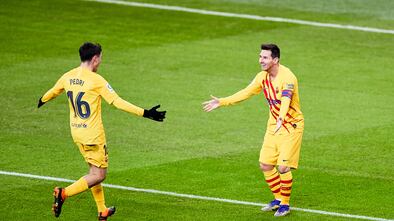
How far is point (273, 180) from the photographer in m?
17.7

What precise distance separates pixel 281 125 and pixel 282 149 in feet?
1.23

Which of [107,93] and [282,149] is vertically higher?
[107,93]

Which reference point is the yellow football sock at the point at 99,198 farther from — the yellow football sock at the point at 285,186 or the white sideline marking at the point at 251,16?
the white sideline marking at the point at 251,16

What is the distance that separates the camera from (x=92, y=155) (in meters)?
16.7

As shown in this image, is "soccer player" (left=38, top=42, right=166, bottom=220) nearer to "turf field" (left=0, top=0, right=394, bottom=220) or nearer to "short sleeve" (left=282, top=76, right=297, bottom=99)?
"turf field" (left=0, top=0, right=394, bottom=220)

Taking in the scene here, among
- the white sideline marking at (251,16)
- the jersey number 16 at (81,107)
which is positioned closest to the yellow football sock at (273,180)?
the jersey number 16 at (81,107)

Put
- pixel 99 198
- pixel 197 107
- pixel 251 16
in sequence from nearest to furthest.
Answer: pixel 99 198 < pixel 197 107 < pixel 251 16

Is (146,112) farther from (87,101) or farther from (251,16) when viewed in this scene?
(251,16)

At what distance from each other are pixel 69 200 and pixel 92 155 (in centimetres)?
179

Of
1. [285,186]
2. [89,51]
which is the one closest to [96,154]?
[89,51]

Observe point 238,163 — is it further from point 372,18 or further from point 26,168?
point 372,18

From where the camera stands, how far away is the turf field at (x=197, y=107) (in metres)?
18.5

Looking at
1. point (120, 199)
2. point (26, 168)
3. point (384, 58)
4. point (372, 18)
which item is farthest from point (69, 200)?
point (372, 18)

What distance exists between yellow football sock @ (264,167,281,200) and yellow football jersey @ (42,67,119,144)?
8.71 feet
